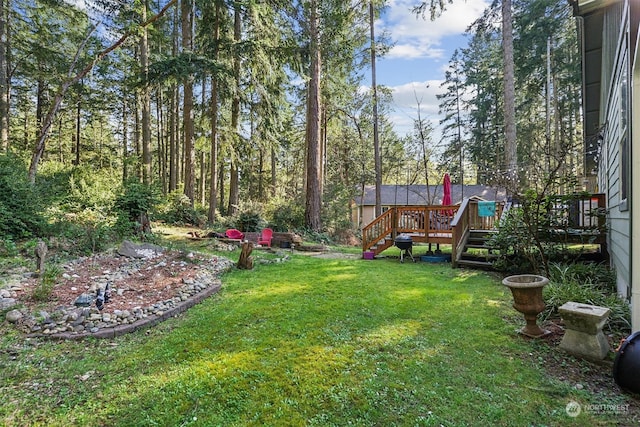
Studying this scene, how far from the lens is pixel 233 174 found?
13992 millimetres

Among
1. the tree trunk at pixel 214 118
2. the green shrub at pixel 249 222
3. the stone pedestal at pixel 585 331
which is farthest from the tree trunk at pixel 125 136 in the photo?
the stone pedestal at pixel 585 331

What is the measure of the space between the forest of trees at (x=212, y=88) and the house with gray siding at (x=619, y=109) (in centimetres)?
84

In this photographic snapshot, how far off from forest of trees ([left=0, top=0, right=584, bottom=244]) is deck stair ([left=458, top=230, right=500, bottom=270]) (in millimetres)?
1487

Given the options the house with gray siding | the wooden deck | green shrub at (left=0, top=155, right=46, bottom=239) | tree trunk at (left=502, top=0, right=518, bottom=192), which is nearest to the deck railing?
the wooden deck

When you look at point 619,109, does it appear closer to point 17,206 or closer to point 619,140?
point 619,140

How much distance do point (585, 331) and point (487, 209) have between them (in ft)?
19.1

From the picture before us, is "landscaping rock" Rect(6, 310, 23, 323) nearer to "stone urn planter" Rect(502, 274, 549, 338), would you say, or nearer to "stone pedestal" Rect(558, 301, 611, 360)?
"stone urn planter" Rect(502, 274, 549, 338)

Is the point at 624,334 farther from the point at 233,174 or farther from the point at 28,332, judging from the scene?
the point at 233,174

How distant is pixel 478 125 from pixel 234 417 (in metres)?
25.7

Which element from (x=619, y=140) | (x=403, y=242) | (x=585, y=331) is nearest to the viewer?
(x=585, y=331)

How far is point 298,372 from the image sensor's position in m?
2.61

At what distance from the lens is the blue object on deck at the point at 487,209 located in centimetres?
819
